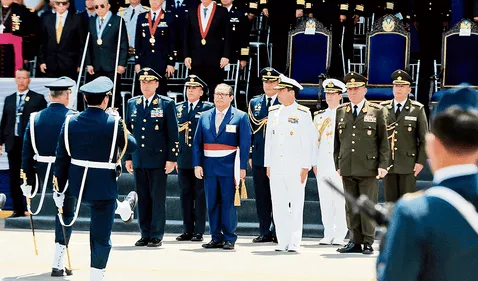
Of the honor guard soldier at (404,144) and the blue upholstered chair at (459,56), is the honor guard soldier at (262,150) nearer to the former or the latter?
the honor guard soldier at (404,144)

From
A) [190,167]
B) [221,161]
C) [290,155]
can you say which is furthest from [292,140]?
[190,167]

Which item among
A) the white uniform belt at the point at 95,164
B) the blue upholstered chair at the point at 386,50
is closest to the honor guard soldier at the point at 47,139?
the white uniform belt at the point at 95,164

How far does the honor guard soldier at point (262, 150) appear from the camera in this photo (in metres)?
12.0

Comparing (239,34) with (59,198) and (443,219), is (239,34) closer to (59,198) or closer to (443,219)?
(59,198)

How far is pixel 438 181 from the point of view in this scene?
10.5ft

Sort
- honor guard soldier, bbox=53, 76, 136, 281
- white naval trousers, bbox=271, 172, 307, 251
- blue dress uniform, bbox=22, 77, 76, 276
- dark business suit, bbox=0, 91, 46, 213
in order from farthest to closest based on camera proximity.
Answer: dark business suit, bbox=0, 91, 46, 213 → white naval trousers, bbox=271, 172, 307, 251 → blue dress uniform, bbox=22, 77, 76, 276 → honor guard soldier, bbox=53, 76, 136, 281

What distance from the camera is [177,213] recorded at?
516 inches

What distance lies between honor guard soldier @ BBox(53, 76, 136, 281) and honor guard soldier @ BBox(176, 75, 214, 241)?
12.8 feet

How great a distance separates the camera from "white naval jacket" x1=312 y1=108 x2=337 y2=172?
11.9 m

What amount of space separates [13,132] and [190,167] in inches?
116

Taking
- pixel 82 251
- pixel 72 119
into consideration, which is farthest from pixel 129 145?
pixel 82 251

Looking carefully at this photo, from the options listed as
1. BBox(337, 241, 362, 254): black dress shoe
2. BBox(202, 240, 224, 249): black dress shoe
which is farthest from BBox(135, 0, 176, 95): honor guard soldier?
BBox(337, 241, 362, 254): black dress shoe

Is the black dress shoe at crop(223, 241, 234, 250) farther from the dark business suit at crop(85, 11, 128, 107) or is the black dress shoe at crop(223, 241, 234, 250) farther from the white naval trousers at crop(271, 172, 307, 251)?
the dark business suit at crop(85, 11, 128, 107)

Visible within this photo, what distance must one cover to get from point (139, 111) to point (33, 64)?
17.1ft
